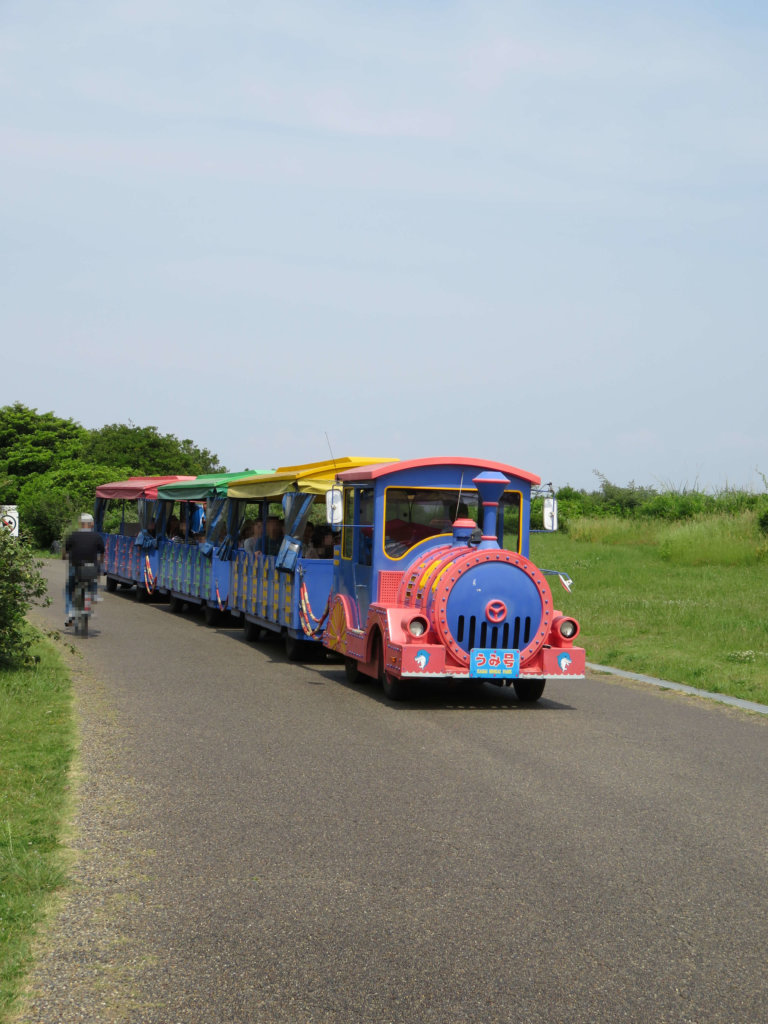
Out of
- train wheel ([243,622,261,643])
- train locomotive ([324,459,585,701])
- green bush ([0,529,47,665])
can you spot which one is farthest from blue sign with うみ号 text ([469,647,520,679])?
train wheel ([243,622,261,643])

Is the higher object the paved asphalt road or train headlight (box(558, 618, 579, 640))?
train headlight (box(558, 618, 579, 640))

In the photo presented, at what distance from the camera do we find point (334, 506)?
42.8 ft

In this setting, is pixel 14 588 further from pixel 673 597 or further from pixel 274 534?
pixel 673 597

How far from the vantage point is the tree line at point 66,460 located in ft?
172

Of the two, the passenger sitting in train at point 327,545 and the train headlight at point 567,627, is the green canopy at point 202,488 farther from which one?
the train headlight at point 567,627

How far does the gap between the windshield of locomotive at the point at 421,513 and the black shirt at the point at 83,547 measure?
258 inches

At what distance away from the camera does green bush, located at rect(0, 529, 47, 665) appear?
40.7ft

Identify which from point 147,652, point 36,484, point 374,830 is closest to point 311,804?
point 374,830

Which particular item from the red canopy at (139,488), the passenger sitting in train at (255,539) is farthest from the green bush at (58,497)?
the passenger sitting in train at (255,539)

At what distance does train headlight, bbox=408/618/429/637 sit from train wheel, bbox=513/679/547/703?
1.36 metres

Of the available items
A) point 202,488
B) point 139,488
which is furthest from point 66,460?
point 202,488

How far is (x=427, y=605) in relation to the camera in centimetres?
1161

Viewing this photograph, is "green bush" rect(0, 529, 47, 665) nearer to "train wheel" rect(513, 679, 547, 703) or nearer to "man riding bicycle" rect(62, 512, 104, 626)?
"man riding bicycle" rect(62, 512, 104, 626)

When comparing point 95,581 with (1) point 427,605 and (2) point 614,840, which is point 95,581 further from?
(2) point 614,840
